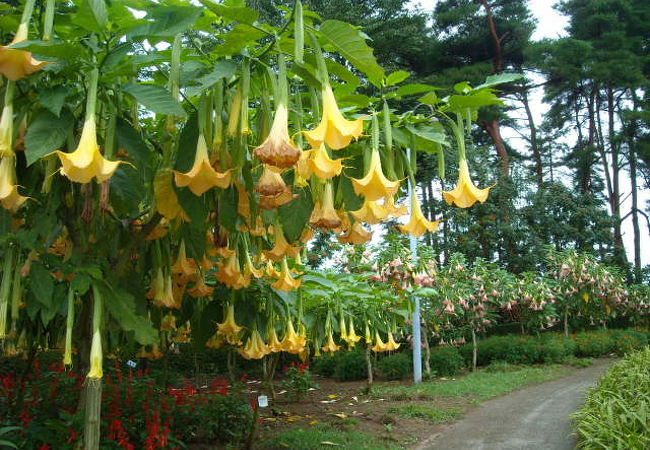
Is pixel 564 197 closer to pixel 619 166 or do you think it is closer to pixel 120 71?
pixel 619 166

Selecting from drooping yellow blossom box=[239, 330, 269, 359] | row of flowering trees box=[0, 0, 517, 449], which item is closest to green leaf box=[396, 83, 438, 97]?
row of flowering trees box=[0, 0, 517, 449]

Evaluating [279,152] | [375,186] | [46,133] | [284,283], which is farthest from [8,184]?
[284,283]

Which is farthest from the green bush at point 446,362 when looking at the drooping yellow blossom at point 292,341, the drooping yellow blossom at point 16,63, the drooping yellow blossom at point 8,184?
the drooping yellow blossom at point 16,63

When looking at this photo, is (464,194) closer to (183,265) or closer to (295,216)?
(295,216)

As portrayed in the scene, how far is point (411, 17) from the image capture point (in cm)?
1538

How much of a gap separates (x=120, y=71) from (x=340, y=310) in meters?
3.75

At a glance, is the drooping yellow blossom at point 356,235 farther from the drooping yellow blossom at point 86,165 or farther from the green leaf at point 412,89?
the drooping yellow blossom at point 86,165

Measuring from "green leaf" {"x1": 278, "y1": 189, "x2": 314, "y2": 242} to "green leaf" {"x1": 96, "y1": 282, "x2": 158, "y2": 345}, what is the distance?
385mm

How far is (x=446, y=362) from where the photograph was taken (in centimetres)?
1033

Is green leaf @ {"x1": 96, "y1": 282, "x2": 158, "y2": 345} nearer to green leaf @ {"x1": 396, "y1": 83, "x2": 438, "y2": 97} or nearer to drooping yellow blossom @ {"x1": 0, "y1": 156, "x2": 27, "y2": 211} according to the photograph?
drooping yellow blossom @ {"x1": 0, "y1": 156, "x2": 27, "y2": 211}

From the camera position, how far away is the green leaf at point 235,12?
1113mm

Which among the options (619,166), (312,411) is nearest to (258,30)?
(312,411)

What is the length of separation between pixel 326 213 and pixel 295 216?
0.23 ft

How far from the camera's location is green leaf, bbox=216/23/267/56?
1168 millimetres
